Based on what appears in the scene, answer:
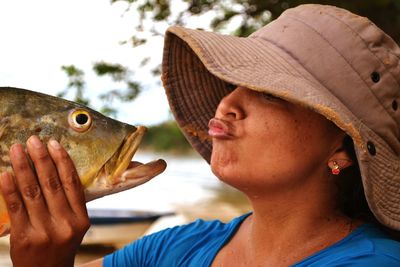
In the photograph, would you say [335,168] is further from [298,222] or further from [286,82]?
[286,82]

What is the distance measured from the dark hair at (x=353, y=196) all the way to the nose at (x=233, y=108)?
1.27ft

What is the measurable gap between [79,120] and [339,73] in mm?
769

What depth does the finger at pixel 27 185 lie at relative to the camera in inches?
70.3

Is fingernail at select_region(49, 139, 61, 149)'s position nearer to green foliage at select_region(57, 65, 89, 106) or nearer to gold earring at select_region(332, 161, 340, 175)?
gold earring at select_region(332, 161, 340, 175)

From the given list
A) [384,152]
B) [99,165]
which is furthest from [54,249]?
[384,152]

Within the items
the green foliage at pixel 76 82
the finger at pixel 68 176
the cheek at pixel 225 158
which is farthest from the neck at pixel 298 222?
the green foliage at pixel 76 82

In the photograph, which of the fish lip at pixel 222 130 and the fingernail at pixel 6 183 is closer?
the fingernail at pixel 6 183

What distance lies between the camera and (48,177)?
180 cm

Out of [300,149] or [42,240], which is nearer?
[42,240]

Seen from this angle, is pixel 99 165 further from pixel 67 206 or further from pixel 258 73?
pixel 258 73

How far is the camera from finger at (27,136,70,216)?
1784mm

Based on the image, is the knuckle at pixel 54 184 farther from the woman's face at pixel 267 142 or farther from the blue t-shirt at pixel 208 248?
the blue t-shirt at pixel 208 248

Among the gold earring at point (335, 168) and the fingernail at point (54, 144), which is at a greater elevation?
the fingernail at point (54, 144)

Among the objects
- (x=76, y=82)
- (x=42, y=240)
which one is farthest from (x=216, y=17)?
(x=42, y=240)
